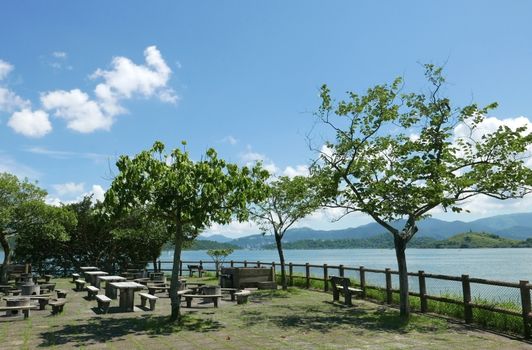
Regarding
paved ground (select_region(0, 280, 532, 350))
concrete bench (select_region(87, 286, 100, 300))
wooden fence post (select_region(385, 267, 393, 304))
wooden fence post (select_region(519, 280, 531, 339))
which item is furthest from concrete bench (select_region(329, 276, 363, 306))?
concrete bench (select_region(87, 286, 100, 300))

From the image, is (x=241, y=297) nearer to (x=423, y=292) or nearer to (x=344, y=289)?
(x=344, y=289)

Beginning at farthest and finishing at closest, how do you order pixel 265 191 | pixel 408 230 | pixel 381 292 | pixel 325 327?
pixel 381 292, pixel 408 230, pixel 265 191, pixel 325 327

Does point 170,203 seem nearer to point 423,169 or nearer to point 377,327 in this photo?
point 377,327

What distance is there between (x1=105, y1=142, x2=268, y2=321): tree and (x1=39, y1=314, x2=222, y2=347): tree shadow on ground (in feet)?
1.90

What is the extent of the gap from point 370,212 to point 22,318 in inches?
377

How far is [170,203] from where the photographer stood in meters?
10.8

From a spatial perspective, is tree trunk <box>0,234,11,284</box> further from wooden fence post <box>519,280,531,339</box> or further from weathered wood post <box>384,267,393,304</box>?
wooden fence post <box>519,280,531,339</box>

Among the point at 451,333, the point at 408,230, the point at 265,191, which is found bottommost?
the point at 451,333

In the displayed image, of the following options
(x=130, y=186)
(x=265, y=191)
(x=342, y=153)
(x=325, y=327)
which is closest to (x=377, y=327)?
(x=325, y=327)

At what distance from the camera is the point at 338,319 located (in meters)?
11.8

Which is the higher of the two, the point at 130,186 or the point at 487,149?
the point at 487,149

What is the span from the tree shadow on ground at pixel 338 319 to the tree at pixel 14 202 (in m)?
12.0

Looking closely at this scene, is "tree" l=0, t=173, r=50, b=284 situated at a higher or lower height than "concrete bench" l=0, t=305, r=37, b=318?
higher

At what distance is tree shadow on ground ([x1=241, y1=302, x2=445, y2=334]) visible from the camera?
10570mm
